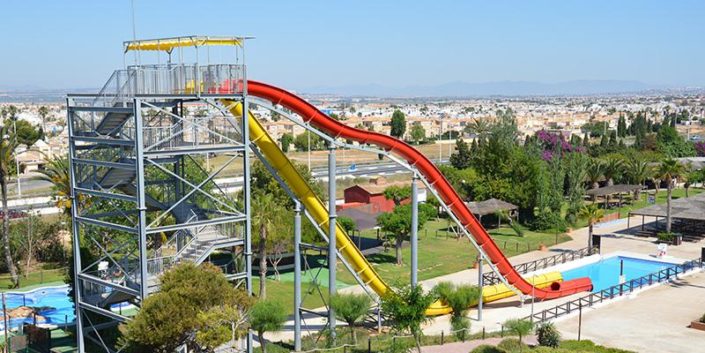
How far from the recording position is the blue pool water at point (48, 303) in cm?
3582

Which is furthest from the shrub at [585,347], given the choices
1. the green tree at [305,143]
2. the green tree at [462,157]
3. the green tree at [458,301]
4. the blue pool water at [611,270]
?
the green tree at [305,143]

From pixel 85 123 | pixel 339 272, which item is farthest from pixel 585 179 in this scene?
pixel 85 123

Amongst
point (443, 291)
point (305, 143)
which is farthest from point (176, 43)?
point (305, 143)

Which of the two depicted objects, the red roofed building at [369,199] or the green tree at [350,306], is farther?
the red roofed building at [369,199]

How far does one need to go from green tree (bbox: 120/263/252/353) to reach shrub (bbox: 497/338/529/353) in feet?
35.5

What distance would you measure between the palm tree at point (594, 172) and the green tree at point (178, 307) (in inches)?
2167

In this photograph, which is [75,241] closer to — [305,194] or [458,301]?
[305,194]

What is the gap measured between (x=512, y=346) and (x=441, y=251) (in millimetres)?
22225

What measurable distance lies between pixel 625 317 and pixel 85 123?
25.5 metres

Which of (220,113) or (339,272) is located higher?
(220,113)

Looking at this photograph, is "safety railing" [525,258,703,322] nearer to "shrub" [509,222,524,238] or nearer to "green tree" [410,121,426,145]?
"shrub" [509,222,524,238]

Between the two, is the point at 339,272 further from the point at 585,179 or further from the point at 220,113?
the point at 585,179

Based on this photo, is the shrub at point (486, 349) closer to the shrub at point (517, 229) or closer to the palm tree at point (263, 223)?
the palm tree at point (263, 223)

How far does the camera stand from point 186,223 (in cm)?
2650
